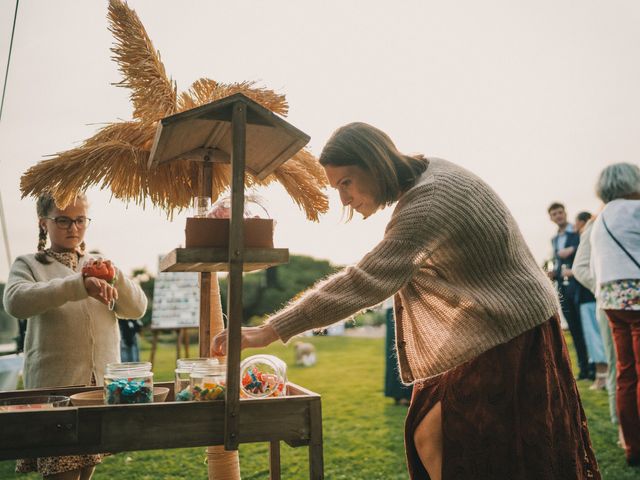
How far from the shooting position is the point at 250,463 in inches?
157

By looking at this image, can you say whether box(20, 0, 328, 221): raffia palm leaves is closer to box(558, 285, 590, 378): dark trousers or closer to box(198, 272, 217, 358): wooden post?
box(198, 272, 217, 358): wooden post

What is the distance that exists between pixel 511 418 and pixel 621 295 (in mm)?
2186

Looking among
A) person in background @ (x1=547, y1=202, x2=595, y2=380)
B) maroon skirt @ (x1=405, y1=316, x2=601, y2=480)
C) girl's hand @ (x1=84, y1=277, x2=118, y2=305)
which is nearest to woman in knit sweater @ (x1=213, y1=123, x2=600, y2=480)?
maroon skirt @ (x1=405, y1=316, x2=601, y2=480)

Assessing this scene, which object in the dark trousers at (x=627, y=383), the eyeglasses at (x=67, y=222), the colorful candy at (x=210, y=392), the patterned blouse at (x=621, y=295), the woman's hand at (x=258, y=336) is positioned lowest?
the dark trousers at (x=627, y=383)

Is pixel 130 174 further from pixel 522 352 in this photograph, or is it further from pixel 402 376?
pixel 522 352

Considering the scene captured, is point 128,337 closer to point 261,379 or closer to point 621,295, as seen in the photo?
point 261,379

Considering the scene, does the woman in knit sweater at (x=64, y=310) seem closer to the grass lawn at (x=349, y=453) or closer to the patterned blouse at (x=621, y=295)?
the grass lawn at (x=349, y=453)

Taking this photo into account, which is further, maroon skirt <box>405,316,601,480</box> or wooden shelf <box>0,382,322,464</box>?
maroon skirt <box>405,316,601,480</box>

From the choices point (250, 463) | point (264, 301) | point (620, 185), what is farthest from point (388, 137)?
point (264, 301)

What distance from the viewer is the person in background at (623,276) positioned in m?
3.41

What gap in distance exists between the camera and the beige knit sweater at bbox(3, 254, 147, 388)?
236cm

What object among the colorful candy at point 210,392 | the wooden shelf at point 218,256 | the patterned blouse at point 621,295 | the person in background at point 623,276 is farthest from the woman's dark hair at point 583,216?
the colorful candy at point 210,392

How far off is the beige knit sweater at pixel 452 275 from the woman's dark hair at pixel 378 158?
9 cm

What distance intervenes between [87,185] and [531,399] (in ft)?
5.62
